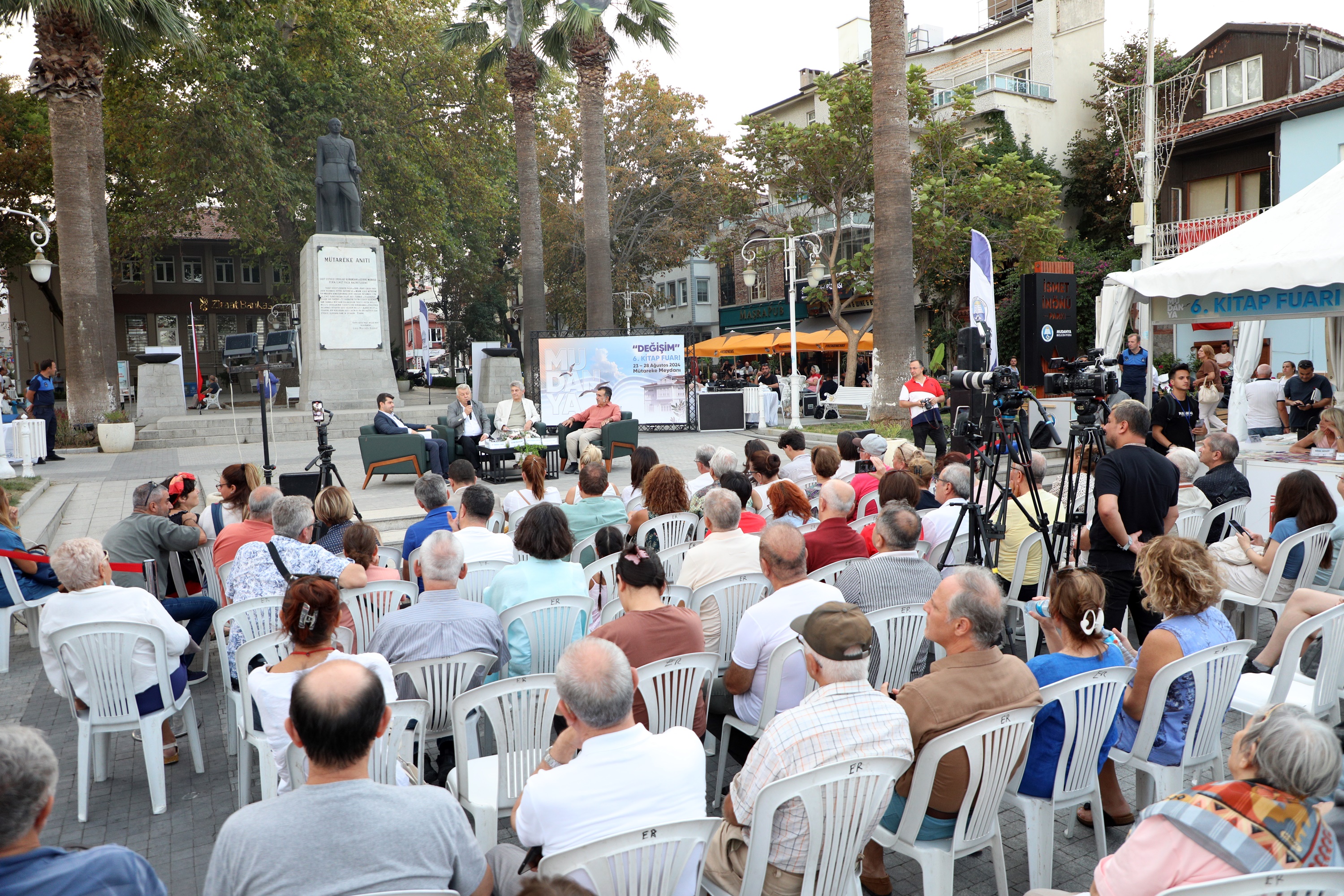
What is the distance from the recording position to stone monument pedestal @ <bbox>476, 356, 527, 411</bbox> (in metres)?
19.7

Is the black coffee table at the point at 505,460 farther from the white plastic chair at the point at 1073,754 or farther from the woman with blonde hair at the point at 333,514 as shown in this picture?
the white plastic chair at the point at 1073,754

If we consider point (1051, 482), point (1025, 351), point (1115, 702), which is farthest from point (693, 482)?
point (1025, 351)

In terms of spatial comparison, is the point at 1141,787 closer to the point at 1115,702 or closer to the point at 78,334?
the point at 1115,702

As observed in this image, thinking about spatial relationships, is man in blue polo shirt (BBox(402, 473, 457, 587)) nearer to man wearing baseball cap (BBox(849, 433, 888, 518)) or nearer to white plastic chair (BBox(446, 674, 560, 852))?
white plastic chair (BBox(446, 674, 560, 852))

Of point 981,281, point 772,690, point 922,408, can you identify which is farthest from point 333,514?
point 922,408

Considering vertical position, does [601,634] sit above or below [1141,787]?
above

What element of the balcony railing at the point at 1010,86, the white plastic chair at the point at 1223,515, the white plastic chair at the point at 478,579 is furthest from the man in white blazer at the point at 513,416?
the balcony railing at the point at 1010,86

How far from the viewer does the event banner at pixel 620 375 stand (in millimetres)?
16953

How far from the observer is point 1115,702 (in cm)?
285

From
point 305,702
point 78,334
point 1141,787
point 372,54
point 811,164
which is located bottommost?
point 1141,787

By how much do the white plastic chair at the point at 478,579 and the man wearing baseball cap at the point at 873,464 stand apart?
2617mm

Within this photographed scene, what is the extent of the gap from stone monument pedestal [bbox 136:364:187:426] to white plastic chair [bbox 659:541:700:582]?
17.2 metres

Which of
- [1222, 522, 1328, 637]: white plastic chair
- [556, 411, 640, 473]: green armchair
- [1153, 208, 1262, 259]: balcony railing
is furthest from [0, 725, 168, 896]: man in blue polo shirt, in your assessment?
[1153, 208, 1262, 259]: balcony railing

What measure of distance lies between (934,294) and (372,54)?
18931mm
